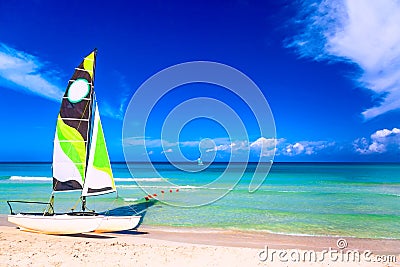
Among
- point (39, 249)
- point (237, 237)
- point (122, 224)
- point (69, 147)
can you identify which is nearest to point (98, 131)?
point (69, 147)

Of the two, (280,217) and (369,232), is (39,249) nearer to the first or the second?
(280,217)

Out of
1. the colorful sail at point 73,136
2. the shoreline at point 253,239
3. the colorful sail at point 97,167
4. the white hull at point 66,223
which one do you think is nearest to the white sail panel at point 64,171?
the colorful sail at point 73,136

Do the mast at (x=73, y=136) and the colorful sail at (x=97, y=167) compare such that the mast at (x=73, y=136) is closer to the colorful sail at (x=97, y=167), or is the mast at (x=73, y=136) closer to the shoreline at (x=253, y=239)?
the colorful sail at (x=97, y=167)

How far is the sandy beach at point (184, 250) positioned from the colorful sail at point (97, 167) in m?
1.57

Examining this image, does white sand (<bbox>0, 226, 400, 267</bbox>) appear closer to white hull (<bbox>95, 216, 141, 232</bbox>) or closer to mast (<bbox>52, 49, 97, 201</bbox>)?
white hull (<bbox>95, 216, 141, 232</bbox>)

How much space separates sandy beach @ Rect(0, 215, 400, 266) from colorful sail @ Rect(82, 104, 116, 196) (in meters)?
1.57

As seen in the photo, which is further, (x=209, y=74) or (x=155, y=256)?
(x=209, y=74)

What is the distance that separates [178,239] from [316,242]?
466 cm

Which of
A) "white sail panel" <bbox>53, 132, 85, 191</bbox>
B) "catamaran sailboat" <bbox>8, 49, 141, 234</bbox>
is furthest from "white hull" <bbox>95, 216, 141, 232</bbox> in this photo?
"white sail panel" <bbox>53, 132, 85, 191</bbox>

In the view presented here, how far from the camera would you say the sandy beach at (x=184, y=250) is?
25.1 feet

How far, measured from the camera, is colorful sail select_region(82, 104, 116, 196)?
11.3 metres

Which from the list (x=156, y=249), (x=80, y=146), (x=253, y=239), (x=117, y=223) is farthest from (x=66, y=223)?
(x=253, y=239)

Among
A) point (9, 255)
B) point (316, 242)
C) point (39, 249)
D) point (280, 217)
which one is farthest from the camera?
point (280, 217)

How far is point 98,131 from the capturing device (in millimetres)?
11695
